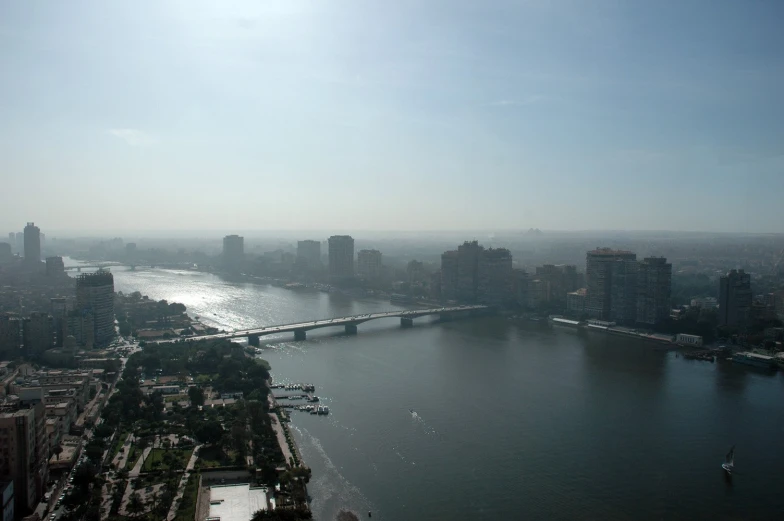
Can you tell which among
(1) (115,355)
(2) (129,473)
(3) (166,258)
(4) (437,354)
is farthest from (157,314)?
(3) (166,258)

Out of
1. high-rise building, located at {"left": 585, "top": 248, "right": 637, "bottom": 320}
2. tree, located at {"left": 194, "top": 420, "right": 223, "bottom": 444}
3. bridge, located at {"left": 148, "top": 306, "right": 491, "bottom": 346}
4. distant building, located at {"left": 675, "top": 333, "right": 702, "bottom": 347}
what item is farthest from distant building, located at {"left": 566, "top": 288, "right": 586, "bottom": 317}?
tree, located at {"left": 194, "top": 420, "right": 223, "bottom": 444}

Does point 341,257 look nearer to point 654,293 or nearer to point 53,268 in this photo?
point 53,268

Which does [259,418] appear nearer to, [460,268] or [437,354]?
[437,354]

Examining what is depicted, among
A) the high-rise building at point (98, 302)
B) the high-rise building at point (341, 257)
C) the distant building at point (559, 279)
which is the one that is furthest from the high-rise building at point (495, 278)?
the high-rise building at point (98, 302)

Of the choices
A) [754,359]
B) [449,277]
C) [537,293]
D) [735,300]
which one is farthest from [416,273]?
[754,359]

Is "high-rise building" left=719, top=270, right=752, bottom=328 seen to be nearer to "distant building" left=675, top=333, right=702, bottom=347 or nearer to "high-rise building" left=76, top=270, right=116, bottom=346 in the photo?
"distant building" left=675, top=333, right=702, bottom=347

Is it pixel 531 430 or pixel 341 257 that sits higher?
pixel 341 257
